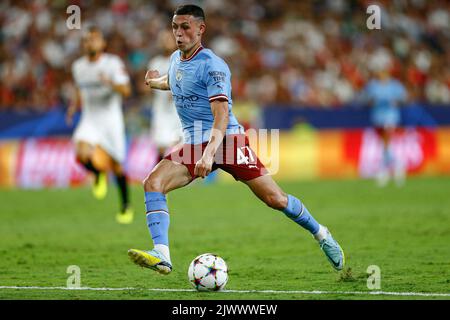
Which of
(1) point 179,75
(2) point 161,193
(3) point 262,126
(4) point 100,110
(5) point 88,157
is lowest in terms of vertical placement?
(2) point 161,193

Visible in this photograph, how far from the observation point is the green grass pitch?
782 centimetres

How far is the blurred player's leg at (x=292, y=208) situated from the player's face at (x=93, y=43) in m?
6.01

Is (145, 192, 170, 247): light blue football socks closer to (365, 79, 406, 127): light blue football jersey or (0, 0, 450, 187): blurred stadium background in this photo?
(0, 0, 450, 187): blurred stadium background

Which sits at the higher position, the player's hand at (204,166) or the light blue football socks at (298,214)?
the player's hand at (204,166)

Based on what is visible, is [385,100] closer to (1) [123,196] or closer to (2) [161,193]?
(1) [123,196]

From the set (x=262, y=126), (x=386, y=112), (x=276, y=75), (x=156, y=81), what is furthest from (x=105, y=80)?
(x=276, y=75)

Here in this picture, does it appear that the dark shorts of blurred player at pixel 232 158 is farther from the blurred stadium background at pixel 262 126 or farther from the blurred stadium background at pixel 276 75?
the blurred stadium background at pixel 276 75

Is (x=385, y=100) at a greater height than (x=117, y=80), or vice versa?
(x=385, y=100)

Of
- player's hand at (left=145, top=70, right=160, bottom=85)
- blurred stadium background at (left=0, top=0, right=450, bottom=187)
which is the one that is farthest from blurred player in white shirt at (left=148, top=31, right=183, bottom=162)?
player's hand at (left=145, top=70, right=160, bottom=85)

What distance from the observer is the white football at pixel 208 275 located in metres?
7.38

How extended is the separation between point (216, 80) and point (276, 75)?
54.4ft

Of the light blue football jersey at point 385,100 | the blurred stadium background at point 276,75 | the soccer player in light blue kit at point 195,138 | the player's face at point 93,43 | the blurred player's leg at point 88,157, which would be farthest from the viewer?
the light blue football jersey at point 385,100

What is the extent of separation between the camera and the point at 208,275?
7.39 meters

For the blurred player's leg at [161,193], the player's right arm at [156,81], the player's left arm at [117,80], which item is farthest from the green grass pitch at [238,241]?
the player's left arm at [117,80]
